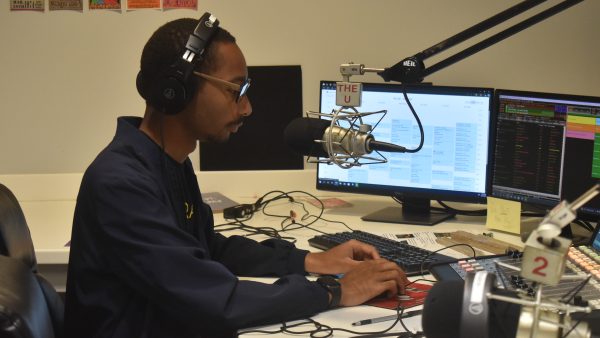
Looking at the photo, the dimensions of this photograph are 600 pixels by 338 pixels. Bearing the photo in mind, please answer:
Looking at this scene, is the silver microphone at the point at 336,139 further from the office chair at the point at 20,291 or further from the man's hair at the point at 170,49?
the office chair at the point at 20,291

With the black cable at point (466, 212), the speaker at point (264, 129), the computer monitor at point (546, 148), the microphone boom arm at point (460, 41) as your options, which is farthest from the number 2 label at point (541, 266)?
the speaker at point (264, 129)

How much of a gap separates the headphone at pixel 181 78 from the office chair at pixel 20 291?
0.40 meters

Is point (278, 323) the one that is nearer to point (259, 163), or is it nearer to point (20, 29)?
point (259, 163)

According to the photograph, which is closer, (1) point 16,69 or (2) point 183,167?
(2) point 183,167

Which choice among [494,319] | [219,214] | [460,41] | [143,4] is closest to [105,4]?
[143,4]

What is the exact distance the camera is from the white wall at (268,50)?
247 centimetres

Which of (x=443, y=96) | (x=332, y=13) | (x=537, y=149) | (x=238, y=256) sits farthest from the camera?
(x=332, y=13)

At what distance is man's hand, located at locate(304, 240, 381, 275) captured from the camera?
164cm

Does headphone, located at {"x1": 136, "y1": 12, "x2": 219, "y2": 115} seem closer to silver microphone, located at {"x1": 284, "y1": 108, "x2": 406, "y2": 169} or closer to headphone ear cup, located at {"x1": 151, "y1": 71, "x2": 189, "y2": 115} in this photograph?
headphone ear cup, located at {"x1": 151, "y1": 71, "x2": 189, "y2": 115}

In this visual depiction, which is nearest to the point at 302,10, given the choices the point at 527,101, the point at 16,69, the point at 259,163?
the point at 259,163

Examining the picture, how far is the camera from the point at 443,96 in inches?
85.5

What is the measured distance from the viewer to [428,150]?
222 cm

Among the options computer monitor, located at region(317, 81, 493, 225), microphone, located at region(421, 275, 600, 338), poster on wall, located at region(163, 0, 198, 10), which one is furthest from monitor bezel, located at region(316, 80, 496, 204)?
microphone, located at region(421, 275, 600, 338)

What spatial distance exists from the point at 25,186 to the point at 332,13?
4.10 ft
